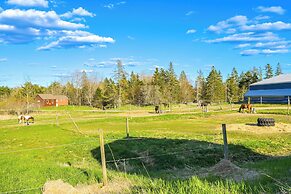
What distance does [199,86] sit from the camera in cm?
11250

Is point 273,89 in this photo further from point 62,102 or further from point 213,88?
point 62,102

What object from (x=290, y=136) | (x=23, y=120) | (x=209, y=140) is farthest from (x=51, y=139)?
(x=23, y=120)

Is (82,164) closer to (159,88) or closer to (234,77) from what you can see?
(159,88)

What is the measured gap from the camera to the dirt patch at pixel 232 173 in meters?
8.71

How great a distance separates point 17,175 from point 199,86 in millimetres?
104301

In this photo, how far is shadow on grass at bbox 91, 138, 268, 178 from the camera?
1357 centimetres

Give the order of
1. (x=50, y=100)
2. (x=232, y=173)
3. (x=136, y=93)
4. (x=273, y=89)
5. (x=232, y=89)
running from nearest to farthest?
(x=232, y=173), (x=273, y=89), (x=136, y=93), (x=232, y=89), (x=50, y=100)

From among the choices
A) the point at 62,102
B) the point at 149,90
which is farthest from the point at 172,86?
the point at 62,102

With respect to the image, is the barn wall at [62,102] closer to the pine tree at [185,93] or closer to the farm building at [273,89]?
the pine tree at [185,93]

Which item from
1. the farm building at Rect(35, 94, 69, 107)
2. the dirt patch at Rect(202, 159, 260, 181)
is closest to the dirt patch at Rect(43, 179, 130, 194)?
the dirt patch at Rect(202, 159, 260, 181)

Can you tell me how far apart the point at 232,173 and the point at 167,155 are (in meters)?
5.47

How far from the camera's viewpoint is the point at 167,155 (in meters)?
14.7

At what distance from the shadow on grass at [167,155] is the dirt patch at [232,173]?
240cm

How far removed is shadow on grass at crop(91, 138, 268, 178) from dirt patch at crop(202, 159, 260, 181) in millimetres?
2398
